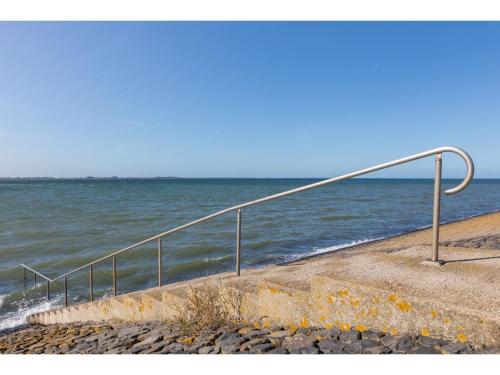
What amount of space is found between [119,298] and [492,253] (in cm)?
454

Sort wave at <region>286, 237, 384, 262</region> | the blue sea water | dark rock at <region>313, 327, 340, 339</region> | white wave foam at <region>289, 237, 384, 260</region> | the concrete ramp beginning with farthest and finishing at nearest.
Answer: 1. white wave foam at <region>289, 237, 384, 260</region>
2. wave at <region>286, 237, 384, 262</region>
3. the blue sea water
4. dark rock at <region>313, 327, 340, 339</region>
5. the concrete ramp

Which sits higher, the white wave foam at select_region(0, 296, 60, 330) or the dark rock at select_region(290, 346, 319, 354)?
the dark rock at select_region(290, 346, 319, 354)

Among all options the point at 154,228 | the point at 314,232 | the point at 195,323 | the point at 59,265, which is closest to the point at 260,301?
the point at 195,323

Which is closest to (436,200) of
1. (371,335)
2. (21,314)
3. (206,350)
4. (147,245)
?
(371,335)

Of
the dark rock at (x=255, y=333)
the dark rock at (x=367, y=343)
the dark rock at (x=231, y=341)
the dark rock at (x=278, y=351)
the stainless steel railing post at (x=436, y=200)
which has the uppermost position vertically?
the stainless steel railing post at (x=436, y=200)

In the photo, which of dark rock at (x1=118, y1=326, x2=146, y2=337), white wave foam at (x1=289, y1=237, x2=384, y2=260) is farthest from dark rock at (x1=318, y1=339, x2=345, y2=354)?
white wave foam at (x1=289, y1=237, x2=384, y2=260)

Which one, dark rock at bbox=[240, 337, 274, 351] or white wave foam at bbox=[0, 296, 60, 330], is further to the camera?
white wave foam at bbox=[0, 296, 60, 330]

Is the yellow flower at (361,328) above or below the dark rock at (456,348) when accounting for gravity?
below

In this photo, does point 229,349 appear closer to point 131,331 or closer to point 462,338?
point 462,338

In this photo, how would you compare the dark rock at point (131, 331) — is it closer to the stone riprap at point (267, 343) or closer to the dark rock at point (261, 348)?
the stone riprap at point (267, 343)

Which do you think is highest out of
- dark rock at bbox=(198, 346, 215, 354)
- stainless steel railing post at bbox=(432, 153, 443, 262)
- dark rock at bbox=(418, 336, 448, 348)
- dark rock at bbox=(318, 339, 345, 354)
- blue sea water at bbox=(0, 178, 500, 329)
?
stainless steel railing post at bbox=(432, 153, 443, 262)

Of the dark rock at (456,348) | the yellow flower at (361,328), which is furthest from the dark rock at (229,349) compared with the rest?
the dark rock at (456,348)

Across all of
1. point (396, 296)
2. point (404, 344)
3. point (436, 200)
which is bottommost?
point (404, 344)

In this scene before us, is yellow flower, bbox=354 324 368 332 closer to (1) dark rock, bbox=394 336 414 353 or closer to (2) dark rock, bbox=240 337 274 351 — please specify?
(1) dark rock, bbox=394 336 414 353
